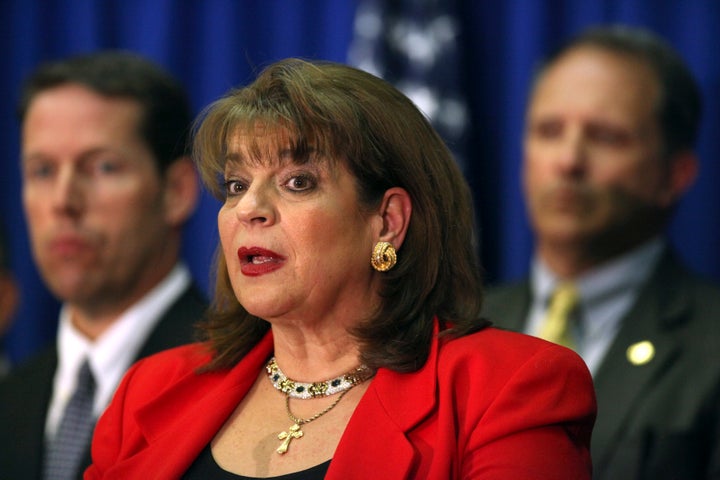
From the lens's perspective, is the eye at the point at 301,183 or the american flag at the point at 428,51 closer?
the eye at the point at 301,183

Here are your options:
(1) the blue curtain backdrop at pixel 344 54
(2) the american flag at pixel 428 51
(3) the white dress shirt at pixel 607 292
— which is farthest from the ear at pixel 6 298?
(3) the white dress shirt at pixel 607 292

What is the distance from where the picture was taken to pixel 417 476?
2.20 meters

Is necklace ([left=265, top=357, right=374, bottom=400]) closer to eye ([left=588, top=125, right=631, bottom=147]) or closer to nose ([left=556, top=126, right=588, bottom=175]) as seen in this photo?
nose ([left=556, top=126, right=588, bottom=175])

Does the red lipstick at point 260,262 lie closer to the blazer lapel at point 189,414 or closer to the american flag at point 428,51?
the blazer lapel at point 189,414

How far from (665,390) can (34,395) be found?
6.56 feet

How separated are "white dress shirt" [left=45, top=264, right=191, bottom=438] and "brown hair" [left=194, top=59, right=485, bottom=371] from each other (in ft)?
4.03

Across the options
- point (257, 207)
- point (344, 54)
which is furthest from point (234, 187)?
point (344, 54)

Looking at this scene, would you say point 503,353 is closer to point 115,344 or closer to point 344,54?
point 115,344

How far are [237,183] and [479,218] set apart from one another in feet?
7.84

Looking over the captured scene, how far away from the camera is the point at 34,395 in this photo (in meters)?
3.76

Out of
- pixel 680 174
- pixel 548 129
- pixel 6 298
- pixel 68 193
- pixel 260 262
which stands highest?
pixel 260 262

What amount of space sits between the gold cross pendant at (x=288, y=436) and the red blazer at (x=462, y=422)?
16 cm

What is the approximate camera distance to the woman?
7.34 ft

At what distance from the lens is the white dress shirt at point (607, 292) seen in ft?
12.9
